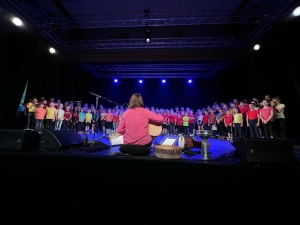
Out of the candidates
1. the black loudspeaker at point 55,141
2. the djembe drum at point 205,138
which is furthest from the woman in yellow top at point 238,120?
the black loudspeaker at point 55,141

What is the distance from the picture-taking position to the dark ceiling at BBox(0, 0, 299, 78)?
6.67 meters

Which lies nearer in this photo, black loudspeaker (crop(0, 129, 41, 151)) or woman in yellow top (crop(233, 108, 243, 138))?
black loudspeaker (crop(0, 129, 41, 151))

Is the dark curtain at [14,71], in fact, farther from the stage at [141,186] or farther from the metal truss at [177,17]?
the stage at [141,186]

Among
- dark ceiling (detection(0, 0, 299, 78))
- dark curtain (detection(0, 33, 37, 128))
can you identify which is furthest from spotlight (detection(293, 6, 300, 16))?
dark curtain (detection(0, 33, 37, 128))

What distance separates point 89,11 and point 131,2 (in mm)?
2436

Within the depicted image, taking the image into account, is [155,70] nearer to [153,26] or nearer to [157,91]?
[157,91]

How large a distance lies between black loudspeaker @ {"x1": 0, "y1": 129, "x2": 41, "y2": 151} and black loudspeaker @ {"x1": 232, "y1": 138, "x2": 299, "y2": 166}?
311cm

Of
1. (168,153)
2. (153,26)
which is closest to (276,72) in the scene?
(153,26)

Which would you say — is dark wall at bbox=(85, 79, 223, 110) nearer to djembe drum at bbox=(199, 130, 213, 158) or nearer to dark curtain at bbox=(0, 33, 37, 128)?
dark curtain at bbox=(0, 33, 37, 128)

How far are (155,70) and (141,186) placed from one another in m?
12.0

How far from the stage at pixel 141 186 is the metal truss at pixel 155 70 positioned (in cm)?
1098

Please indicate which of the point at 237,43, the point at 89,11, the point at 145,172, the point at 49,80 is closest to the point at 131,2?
the point at 89,11

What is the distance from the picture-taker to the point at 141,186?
162cm

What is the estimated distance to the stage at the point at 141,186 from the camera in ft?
4.79
